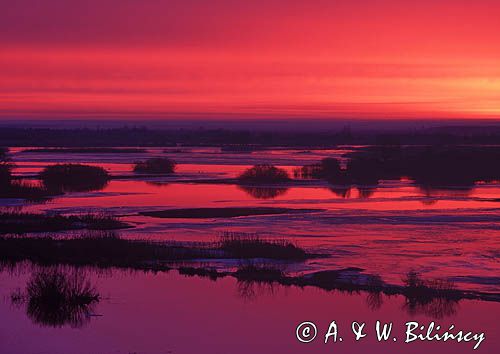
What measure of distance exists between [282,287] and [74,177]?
30.7 meters

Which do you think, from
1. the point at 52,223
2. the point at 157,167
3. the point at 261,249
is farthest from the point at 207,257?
the point at 157,167

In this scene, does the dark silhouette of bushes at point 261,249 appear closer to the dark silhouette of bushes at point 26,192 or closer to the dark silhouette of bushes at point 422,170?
A: the dark silhouette of bushes at point 26,192

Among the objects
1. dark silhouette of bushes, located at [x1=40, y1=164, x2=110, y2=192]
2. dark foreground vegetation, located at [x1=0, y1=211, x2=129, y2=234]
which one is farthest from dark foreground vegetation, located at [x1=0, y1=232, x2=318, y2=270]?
dark silhouette of bushes, located at [x1=40, y1=164, x2=110, y2=192]

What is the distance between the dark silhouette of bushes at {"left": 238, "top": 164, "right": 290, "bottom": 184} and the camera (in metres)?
47.1

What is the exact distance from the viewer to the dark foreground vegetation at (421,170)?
48.0 m

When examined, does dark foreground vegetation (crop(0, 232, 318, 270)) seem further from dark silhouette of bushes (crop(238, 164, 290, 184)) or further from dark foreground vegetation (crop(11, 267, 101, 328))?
dark silhouette of bushes (crop(238, 164, 290, 184))

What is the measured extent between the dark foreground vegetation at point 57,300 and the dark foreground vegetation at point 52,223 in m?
9.05

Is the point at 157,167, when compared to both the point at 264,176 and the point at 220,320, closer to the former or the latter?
the point at 264,176

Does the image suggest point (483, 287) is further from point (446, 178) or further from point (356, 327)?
point (446, 178)

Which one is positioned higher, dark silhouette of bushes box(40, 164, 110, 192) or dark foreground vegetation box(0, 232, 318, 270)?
dark silhouette of bushes box(40, 164, 110, 192)

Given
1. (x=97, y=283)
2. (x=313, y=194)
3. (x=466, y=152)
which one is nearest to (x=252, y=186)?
(x=313, y=194)

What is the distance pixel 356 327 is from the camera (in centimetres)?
1492

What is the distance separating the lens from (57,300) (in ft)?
52.7

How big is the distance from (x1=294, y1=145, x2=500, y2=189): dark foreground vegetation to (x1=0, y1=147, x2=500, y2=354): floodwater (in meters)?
10.8
